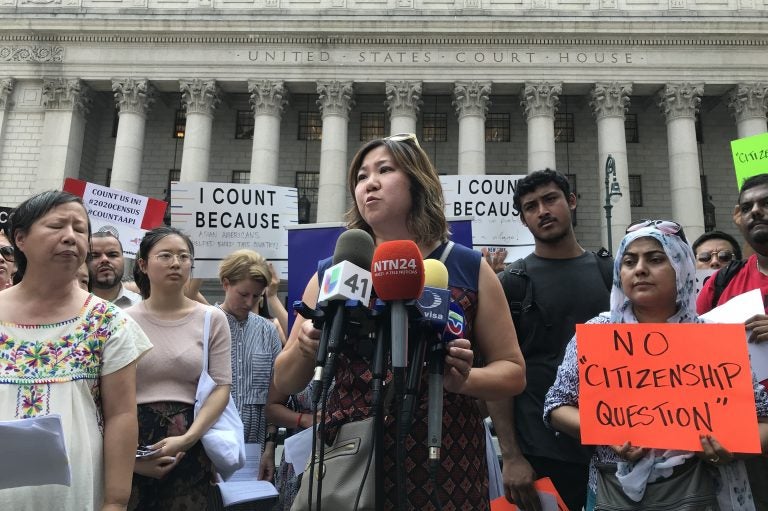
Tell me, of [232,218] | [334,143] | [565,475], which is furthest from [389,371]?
→ [334,143]

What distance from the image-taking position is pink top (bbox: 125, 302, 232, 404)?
13.3 feet

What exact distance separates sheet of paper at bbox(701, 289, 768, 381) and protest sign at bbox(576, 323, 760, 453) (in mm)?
724

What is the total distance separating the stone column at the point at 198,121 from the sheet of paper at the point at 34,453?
27029mm

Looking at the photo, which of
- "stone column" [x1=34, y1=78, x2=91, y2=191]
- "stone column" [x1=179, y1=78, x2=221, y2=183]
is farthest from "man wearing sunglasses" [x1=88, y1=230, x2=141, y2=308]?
"stone column" [x1=34, y1=78, x2=91, y2=191]

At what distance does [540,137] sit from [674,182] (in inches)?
253

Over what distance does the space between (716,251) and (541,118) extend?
21818 millimetres

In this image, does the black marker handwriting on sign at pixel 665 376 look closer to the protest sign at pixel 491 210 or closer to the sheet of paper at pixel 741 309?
the sheet of paper at pixel 741 309

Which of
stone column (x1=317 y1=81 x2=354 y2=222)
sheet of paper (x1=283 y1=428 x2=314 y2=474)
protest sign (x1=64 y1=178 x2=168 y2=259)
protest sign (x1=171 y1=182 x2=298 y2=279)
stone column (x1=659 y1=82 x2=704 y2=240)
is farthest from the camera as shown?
stone column (x1=317 y1=81 x2=354 y2=222)

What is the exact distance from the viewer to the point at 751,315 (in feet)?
12.2

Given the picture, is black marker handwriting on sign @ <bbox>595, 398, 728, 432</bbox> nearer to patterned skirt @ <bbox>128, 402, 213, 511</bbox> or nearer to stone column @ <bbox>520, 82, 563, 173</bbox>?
patterned skirt @ <bbox>128, 402, 213, 511</bbox>

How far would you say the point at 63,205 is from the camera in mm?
3111

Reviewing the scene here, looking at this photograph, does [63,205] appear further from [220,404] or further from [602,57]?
[602,57]

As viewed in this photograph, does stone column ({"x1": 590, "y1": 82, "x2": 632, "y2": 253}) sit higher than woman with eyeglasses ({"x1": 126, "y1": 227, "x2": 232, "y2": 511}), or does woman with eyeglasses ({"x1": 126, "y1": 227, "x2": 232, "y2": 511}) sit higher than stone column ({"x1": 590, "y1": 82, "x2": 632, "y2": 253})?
stone column ({"x1": 590, "y1": 82, "x2": 632, "y2": 253})

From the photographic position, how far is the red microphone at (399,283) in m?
2.00
